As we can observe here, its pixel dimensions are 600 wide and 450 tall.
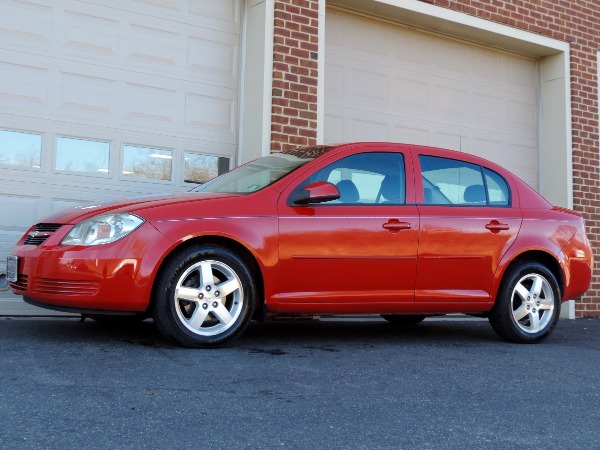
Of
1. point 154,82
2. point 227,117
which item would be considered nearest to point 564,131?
point 227,117

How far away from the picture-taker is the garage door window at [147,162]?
765cm

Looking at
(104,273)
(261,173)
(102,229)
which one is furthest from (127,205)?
(261,173)

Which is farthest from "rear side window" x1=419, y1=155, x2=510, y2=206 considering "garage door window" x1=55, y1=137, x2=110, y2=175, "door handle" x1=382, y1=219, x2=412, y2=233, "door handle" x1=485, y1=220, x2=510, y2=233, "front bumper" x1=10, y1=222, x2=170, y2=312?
"garage door window" x1=55, y1=137, x2=110, y2=175

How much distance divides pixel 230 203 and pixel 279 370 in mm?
1342

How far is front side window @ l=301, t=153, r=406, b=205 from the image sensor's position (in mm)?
5605

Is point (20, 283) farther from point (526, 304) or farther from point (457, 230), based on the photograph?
point (526, 304)

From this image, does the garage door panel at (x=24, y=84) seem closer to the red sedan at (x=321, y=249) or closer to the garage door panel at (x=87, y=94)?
the garage door panel at (x=87, y=94)

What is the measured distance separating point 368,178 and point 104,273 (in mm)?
2126

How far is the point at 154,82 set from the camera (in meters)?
7.84

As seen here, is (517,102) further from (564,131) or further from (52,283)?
(52,283)

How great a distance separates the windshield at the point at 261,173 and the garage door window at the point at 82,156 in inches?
71.9

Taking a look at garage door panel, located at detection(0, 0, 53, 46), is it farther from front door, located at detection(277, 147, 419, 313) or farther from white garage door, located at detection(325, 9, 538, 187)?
front door, located at detection(277, 147, 419, 313)

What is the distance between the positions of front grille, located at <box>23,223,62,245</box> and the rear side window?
275 cm

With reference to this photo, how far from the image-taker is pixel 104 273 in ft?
15.8
